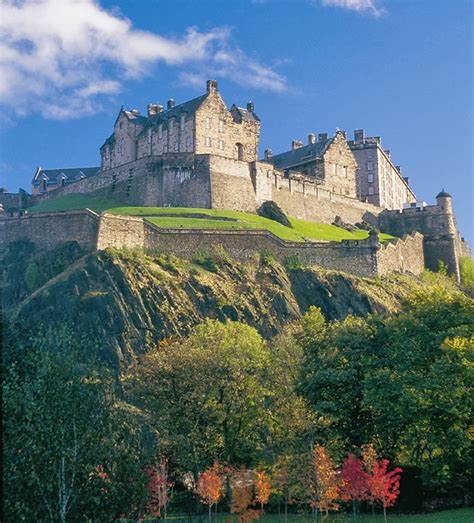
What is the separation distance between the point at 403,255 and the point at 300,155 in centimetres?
2317

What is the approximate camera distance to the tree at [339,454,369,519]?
29.4m

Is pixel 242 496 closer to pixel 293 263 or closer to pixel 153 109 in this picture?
pixel 293 263

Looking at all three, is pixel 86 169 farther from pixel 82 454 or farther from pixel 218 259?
pixel 82 454

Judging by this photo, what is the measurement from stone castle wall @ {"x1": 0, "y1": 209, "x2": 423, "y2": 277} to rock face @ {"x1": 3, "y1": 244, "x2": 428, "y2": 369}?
3.93 feet

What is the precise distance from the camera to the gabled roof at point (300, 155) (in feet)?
274

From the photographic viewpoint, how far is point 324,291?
54.8 m

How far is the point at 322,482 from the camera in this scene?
29016 millimetres

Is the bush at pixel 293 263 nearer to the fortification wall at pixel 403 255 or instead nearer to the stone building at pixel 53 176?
the fortification wall at pixel 403 255

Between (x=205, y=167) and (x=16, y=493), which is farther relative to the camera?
(x=205, y=167)

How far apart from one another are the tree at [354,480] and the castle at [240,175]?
89.2ft

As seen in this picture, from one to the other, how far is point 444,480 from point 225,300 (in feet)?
76.9

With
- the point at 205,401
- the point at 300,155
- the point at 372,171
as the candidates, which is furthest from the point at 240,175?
the point at 205,401

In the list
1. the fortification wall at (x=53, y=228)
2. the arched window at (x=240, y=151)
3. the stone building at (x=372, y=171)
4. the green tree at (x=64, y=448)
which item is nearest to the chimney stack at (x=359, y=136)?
the stone building at (x=372, y=171)

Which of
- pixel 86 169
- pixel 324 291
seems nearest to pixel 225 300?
pixel 324 291
